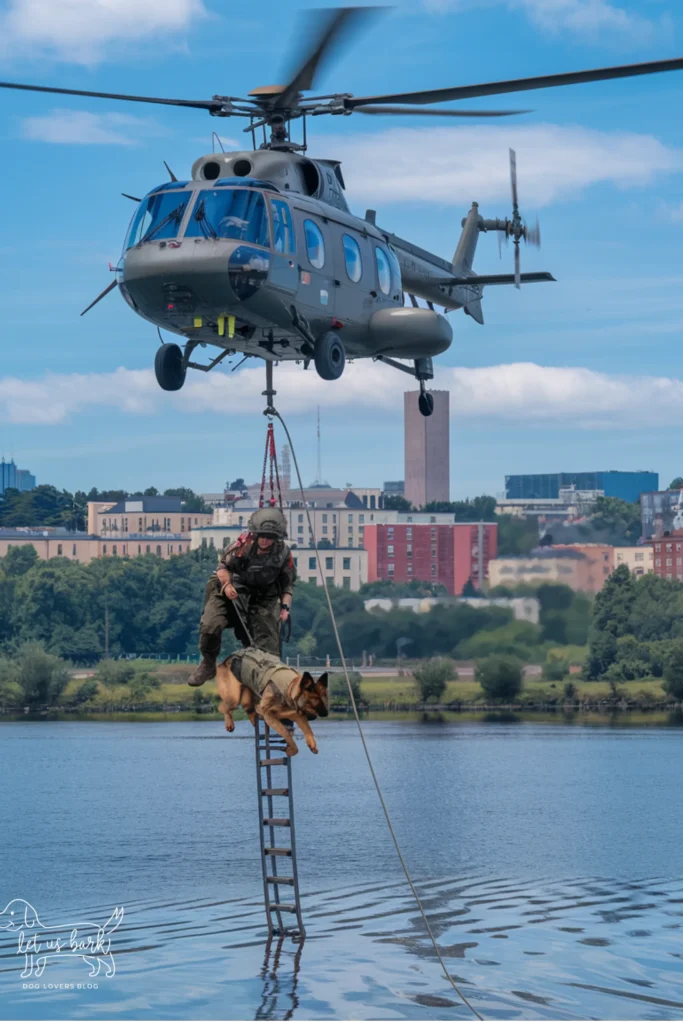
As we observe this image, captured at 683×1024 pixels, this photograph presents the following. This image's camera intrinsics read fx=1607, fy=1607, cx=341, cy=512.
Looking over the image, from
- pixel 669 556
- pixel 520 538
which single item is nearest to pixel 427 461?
pixel 669 556

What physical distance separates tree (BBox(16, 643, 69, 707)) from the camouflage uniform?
109m

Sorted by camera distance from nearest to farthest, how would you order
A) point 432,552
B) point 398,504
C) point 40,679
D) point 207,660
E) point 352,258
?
1. point 207,660
2. point 352,258
3. point 432,552
4. point 40,679
5. point 398,504

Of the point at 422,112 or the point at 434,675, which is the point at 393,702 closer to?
the point at 434,675

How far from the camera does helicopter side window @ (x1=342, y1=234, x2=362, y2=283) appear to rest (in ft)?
81.1

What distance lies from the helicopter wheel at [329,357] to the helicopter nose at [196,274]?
5.21ft

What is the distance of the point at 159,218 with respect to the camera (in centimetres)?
2295

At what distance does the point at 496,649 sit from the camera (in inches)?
3920

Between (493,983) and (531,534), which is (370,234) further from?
(531,534)

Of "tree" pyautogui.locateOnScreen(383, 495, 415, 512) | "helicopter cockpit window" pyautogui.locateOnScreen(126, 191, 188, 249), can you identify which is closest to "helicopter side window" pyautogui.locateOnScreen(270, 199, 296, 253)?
"helicopter cockpit window" pyautogui.locateOnScreen(126, 191, 188, 249)

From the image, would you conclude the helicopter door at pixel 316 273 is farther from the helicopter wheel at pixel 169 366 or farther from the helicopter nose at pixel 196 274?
the helicopter wheel at pixel 169 366

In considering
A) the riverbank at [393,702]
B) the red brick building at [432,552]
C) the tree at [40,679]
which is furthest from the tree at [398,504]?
the tree at [40,679]

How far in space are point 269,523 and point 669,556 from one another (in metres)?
104

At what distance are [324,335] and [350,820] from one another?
56.1 meters

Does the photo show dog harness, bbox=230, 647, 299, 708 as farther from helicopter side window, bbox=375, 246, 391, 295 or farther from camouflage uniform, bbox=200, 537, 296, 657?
helicopter side window, bbox=375, 246, 391, 295
